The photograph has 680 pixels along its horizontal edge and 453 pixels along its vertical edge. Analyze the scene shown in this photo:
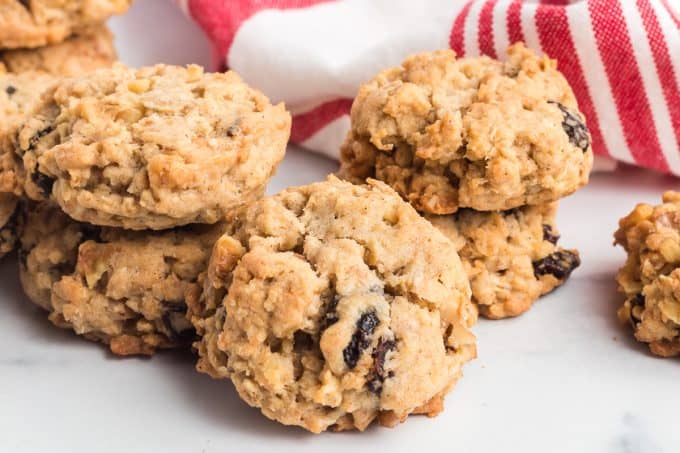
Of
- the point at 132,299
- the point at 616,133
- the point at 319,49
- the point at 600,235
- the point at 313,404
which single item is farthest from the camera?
the point at 319,49

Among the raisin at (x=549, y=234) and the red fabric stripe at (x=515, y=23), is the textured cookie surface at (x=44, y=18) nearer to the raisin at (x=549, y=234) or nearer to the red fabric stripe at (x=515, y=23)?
the red fabric stripe at (x=515, y=23)

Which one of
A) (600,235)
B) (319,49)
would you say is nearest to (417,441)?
(600,235)

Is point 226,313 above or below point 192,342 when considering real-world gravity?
above

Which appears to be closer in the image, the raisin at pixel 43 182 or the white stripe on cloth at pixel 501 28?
the raisin at pixel 43 182

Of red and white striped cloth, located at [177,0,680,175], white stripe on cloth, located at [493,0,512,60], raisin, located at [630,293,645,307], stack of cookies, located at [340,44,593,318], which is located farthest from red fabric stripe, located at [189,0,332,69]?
raisin, located at [630,293,645,307]

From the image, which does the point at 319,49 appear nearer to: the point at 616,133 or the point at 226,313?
the point at 616,133

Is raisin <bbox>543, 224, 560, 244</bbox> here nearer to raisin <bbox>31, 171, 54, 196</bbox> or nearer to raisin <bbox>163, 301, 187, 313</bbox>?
raisin <bbox>163, 301, 187, 313</bbox>

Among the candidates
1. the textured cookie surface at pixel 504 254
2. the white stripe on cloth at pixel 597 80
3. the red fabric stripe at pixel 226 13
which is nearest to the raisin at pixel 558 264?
the textured cookie surface at pixel 504 254
